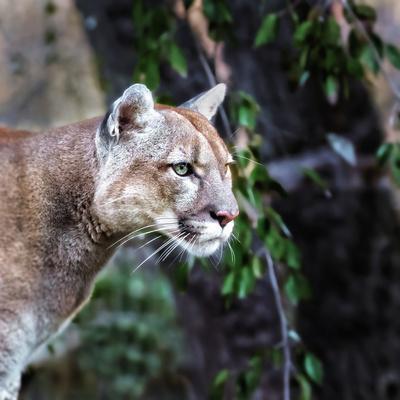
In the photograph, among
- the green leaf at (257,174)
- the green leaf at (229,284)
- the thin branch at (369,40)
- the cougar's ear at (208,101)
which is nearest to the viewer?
the cougar's ear at (208,101)

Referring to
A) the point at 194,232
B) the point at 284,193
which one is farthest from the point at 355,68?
the point at 194,232

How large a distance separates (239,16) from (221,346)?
1993 mm

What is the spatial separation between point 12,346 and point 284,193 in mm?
1481

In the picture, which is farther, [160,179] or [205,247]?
[205,247]

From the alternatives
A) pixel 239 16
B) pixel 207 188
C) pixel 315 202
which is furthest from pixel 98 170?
pixel 315 202

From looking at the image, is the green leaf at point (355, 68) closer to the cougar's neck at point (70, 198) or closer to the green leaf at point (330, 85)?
the green leaf at point (330, 85)

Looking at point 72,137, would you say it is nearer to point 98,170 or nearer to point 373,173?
point 98,170

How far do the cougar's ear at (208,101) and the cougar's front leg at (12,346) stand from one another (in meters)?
1.11

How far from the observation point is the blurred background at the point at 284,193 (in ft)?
15.2

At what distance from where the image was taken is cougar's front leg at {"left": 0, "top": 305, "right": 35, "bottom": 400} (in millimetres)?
3512

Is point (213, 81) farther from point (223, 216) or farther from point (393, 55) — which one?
point (223, 216)

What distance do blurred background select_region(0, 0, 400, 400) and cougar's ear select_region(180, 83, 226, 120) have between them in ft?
0.76

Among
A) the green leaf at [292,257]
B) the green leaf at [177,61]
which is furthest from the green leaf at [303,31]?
the green leaf at [292,257]

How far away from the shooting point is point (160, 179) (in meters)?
Answer: 3.58
